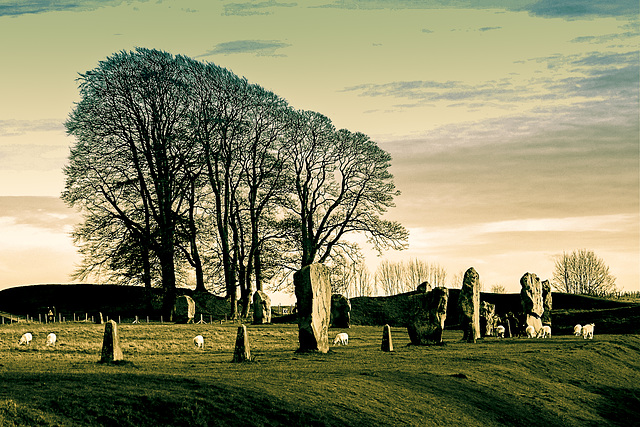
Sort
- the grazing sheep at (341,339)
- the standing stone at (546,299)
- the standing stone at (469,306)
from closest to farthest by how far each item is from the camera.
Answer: the grazing sheep at (341,339)
the standing stone at (469,306)
the standing stone at (546,299)

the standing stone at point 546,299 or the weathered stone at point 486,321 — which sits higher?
the standing stone at point 546,299

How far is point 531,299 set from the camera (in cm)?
5344

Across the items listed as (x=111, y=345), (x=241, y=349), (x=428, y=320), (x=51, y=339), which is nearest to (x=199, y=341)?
(x=51, y=339)

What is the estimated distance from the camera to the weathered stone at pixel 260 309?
5047 centimetres

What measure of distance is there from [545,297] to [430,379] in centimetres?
3628

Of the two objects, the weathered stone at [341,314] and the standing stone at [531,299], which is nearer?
the weathered stone at [341,314]

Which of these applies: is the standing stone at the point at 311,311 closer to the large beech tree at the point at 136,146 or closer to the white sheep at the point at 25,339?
the white sheep at the point at 25,339

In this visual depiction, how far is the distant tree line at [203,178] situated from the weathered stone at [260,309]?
2.81m

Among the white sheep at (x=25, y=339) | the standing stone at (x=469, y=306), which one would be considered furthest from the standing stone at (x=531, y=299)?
the white sheep at (x=25, y=339)

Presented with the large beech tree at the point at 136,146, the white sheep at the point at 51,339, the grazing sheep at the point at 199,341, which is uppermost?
the large beech tree at the point at 136,146

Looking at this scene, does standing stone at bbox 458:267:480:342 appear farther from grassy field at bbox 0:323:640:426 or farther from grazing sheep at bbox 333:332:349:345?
grazing sheep at bbox 333:332:349:345

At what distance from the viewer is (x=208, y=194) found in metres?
57.3

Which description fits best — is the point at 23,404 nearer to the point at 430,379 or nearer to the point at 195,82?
the point at 430,379

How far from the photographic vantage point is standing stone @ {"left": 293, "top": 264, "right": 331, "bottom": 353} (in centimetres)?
3150
